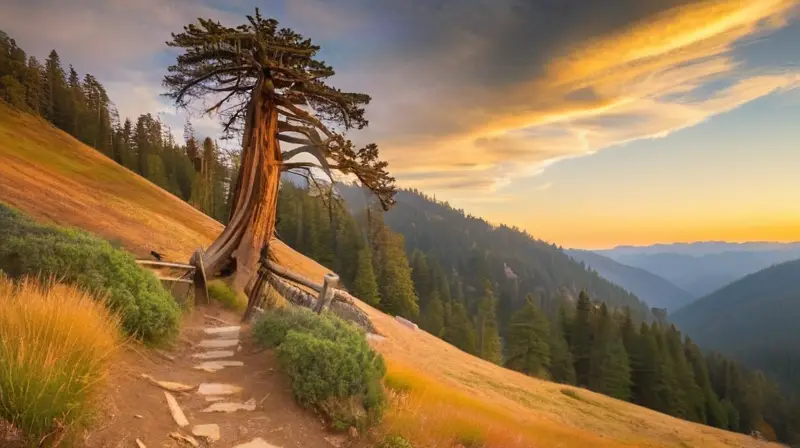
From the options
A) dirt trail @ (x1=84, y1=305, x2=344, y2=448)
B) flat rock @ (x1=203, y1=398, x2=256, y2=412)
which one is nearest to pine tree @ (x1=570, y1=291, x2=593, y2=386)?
dirt trail @ (x1=84, y1=305, x2=344, y2=448)

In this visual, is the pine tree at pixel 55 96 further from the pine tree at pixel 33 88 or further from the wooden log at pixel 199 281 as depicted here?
the wooden log at pixel 199 281

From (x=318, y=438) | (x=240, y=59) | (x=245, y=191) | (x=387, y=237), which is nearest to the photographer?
(x=318, y=438)

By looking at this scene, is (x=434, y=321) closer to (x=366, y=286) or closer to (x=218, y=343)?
(x=366, y=286)

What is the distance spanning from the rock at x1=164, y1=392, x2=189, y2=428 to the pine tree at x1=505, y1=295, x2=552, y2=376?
51.5 meters

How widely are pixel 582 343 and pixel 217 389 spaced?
66.3 m

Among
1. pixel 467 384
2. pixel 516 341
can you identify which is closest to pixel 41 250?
pixel 467 384

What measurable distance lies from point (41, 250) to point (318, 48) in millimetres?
10394

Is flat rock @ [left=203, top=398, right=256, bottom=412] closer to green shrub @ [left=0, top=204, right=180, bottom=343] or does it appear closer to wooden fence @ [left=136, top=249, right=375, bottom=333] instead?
green shrub @ [left=0, top=204, right=180, bottom=343]

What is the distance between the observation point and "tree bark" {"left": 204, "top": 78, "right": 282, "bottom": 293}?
15219 mm

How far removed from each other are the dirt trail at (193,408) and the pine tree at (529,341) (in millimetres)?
50214

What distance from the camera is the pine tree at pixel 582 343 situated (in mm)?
63156

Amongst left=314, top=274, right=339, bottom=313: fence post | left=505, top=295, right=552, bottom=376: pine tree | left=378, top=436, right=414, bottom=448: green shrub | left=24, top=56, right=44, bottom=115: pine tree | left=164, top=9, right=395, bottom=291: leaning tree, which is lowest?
left=505, top=295, right=552, bottom=376: pine tree

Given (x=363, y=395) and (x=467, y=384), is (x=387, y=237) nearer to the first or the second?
(x=467, y=384)

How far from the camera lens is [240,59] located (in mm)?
14609
